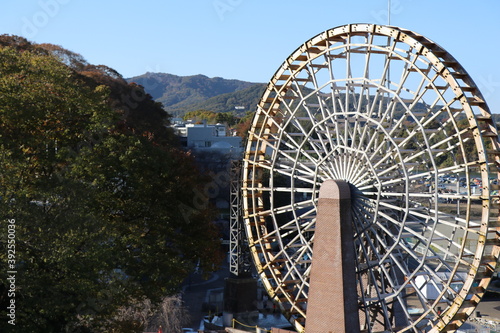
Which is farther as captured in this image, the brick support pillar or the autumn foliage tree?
the brick support pillar

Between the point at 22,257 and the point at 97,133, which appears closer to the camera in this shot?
the point at 22,257

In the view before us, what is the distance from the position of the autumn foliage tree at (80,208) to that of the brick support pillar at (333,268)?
5042 mm

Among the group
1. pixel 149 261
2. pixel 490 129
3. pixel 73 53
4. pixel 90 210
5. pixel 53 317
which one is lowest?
pixel 53 317

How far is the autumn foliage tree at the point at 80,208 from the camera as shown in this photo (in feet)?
57.7

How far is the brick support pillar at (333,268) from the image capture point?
18562 mm

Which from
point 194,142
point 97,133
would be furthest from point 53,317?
point 194,142

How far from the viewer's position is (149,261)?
2038 cm

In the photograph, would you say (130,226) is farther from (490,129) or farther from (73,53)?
(73,53)

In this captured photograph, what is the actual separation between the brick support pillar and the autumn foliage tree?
16.5 feet

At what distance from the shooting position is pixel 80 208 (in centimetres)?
1844

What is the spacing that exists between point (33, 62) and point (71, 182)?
20.3 feet

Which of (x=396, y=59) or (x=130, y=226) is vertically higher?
(x=396, y=59)

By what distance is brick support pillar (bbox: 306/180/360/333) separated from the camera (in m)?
18.6

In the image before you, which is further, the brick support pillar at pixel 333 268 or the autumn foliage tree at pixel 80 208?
the brick support pillar at pixel 333 268
